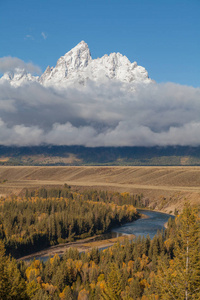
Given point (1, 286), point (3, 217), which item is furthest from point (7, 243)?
point (1, 286)

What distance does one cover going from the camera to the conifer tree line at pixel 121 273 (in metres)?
39.9

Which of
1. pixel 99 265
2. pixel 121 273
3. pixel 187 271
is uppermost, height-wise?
pixel 187 271

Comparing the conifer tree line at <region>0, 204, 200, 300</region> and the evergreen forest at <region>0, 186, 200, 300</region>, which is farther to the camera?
the evergreen forest at <region>0, 186, 200, 300</region>

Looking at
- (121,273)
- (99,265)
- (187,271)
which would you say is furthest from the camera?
(99,265)

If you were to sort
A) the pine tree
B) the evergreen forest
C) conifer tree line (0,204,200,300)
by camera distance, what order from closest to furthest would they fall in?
the pine tree → conifer tree line (0,204,200,300) → the evergreen forest

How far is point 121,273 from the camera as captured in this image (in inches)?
3782

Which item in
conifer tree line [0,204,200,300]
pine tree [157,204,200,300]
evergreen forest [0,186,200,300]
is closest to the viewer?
pine tree [157,204,200,300]

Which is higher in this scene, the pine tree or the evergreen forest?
the pine tree

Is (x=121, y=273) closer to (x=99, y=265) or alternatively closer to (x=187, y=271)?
(x=99, y=265)

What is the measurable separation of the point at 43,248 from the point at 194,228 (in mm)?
133558

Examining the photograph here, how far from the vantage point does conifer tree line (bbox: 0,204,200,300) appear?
1570 inches

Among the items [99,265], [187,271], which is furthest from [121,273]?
[187,271]

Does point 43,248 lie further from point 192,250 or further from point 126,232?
point 192,250

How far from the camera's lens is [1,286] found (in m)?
40.1
